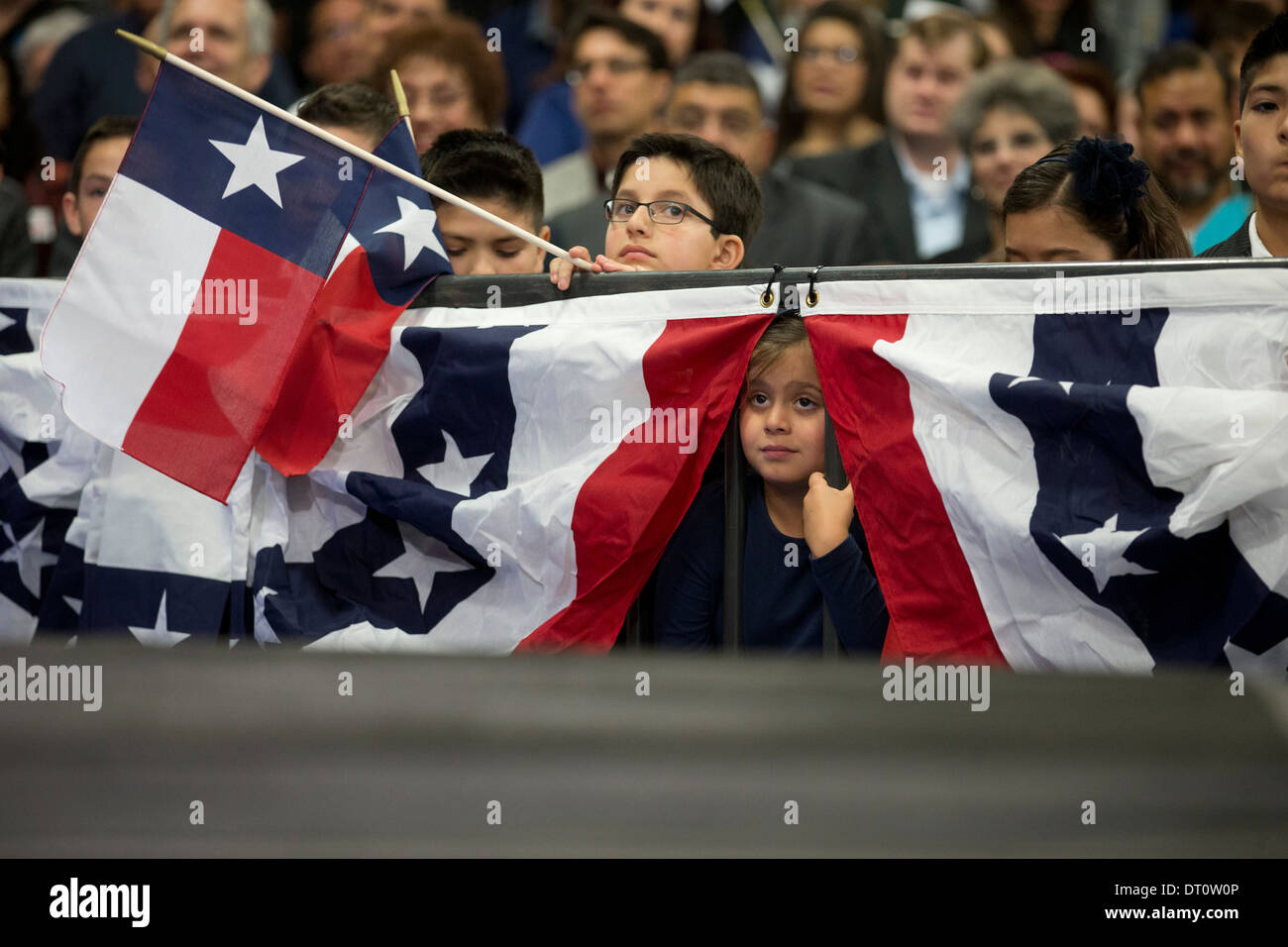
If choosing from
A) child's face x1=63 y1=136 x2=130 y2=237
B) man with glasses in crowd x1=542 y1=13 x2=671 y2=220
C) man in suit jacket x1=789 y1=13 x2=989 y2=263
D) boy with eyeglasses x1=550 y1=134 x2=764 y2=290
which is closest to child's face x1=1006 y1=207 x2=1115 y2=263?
boy with eyeglasses x1=550 y1=134 x2=764 y2=290

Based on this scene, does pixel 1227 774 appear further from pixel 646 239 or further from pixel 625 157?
pixel 625 157

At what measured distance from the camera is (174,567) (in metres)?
4.02

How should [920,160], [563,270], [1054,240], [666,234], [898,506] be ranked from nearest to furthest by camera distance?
1. [898,506]
2. [563,270]
3. [1054,240]
4. [666,234]
5. [920,160]

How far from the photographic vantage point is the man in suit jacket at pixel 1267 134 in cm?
382

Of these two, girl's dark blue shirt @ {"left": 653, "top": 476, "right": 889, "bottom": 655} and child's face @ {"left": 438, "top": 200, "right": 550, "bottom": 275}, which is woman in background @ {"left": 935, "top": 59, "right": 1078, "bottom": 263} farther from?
girl's dark blue shirt @ {"left": 653, "top": 476, "right": 889, "bottom": 655}

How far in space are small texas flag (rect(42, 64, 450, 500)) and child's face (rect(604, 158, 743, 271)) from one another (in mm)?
589

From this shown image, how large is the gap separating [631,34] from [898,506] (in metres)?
3.46

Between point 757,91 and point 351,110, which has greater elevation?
point 757,91

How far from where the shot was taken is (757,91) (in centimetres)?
608

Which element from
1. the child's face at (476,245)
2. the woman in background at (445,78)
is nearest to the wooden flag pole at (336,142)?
the child's face at (476,245)

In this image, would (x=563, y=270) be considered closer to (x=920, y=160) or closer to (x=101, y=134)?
(x=101, y=134)

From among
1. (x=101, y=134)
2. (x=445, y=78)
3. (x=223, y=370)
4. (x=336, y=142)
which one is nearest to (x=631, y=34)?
(x=445, y=78)

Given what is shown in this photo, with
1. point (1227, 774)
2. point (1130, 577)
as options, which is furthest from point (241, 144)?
point (1227, 774)
